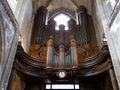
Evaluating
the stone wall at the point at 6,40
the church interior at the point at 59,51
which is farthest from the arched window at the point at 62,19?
the stone wall at the point at 6,40

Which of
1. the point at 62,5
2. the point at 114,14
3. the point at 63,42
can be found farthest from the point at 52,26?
the point at 114,14

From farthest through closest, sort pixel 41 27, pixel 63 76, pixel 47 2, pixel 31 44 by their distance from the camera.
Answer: pixel 47 2
pixel 41 27
pixel 31 44
pixel 63 76

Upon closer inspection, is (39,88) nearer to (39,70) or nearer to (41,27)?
(39,70)

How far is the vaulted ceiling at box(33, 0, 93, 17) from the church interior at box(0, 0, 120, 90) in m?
0.20

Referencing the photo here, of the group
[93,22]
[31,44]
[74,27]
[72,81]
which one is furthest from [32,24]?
[72,81]

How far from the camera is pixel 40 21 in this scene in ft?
37.9

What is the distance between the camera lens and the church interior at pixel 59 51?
233 inches

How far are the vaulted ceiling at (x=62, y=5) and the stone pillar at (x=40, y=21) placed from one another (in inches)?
19.0

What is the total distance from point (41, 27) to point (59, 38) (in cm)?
155

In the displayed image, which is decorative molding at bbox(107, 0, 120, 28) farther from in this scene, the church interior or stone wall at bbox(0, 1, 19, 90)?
stone wall at bbox(0, 1, 19, 90)

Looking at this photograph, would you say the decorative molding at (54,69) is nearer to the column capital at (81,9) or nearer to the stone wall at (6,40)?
the stone wall at (6,40)

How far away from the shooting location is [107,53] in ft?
23.1

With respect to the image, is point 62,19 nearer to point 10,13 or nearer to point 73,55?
point 73,55

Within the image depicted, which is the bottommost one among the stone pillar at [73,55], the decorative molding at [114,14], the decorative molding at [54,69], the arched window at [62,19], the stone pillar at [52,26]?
the decorative molding at [54,69]
